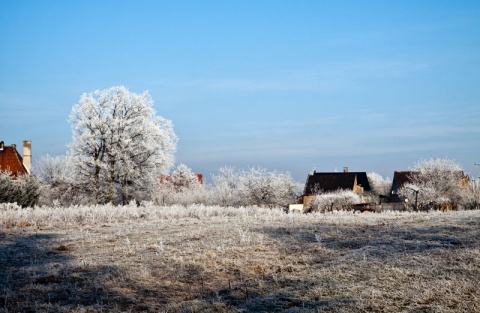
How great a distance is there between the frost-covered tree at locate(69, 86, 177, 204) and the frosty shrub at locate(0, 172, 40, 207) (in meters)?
4.15

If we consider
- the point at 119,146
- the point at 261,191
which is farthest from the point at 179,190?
the point at 119,146

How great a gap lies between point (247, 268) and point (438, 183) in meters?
64.4

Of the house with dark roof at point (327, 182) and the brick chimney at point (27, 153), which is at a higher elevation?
the brick chimney at point (27, 153)

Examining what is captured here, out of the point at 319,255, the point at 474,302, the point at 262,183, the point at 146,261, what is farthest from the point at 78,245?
the point at 262,183

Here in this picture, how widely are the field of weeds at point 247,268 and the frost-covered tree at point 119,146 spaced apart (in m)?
22.8

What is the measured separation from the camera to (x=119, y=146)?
132ft

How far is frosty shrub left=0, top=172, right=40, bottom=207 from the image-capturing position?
31.9m

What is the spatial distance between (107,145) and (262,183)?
22350 millimetres

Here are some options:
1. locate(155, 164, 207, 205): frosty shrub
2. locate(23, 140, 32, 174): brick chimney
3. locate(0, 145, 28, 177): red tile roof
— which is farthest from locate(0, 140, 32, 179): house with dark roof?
locate(155, 164, 207, 205): frosty shrub

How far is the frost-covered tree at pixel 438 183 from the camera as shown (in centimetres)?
6391

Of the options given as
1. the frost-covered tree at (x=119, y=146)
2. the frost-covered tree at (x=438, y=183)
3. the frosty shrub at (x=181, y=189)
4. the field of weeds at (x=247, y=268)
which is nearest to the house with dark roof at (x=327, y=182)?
the frost-covered tree at (x=438, y=183)

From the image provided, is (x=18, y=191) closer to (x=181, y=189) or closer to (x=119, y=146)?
(x=119, y=146)

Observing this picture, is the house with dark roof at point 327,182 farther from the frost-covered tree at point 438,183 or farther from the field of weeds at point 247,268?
the field of weeds at point 247,268

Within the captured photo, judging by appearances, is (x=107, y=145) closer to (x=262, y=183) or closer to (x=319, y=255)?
(x=262, y=183)
